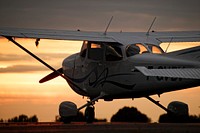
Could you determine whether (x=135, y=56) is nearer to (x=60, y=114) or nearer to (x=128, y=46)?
(x=128, y=46)

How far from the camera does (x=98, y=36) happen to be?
24531 mm

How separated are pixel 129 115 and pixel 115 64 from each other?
2846 millimetres

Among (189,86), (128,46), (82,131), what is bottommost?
(82,131)

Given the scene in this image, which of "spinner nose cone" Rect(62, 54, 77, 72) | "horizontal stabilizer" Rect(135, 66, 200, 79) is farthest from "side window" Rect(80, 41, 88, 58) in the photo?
"horizontal stabilizer" Rect(135, 66, 200, 79)

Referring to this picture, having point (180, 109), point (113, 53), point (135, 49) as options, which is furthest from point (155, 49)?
point (180, 109)

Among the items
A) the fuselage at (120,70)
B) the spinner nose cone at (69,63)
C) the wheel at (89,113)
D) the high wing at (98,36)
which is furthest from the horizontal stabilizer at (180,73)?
the spinner nose cone at (69,63)

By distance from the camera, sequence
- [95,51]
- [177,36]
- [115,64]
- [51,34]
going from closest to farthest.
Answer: [115,64] < [51,34] < [95,51] < [177,36]

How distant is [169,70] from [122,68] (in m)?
3.48

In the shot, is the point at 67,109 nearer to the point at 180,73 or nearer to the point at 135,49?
the point at 135,49

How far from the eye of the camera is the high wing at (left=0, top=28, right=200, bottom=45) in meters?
23.6

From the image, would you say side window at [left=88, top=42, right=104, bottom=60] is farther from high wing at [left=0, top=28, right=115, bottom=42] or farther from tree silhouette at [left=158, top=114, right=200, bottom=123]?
tree silhouette at [left=158, top=114, right=200, bottom=123]

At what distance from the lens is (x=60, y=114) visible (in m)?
23.8

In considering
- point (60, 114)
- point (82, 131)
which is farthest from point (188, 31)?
point (82, 131)

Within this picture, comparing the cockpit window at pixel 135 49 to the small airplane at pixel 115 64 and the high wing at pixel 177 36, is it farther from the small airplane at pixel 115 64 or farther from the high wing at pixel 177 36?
the high wing at pixel 177 36
